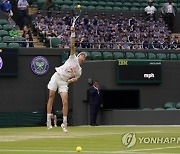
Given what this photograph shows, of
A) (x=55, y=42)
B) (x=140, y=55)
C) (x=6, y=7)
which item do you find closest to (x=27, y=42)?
(x=55, y=42)

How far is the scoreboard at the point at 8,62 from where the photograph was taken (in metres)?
28.9

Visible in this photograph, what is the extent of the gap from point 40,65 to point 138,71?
15.4 feet

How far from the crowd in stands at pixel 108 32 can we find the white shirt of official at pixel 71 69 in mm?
13169

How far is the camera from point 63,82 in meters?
18.0

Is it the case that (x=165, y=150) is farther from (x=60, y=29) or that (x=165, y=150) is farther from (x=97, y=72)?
(x=60, y=29)

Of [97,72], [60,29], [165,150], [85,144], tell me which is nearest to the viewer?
[165,150]

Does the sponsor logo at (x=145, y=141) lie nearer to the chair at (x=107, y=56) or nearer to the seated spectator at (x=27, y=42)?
the seated spectator at (x=27, y=42)

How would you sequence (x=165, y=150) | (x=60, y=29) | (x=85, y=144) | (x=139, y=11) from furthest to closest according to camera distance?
(x=139, y=11) → (x=60, y=29) → (x=85, y=144) → (x=165, y=150)

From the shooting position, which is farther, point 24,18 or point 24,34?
point 24,18

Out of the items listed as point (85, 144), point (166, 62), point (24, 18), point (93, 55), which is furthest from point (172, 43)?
point (85, 144)

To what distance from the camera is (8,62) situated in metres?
29.1

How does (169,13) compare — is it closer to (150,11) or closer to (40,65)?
(150,11)

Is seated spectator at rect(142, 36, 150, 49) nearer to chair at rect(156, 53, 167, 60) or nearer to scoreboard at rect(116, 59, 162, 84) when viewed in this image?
chair at rect(156, 53, 167, 60)

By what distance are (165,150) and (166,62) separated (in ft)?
65.0
